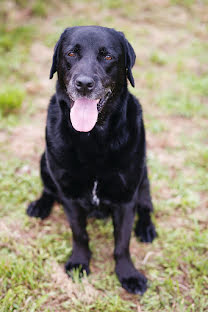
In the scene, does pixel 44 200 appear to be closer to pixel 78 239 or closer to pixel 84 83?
pixel 78 239

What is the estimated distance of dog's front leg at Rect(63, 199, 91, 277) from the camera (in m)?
2.20

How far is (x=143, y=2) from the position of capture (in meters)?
7.18

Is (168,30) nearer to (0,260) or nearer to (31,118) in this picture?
(31,118)

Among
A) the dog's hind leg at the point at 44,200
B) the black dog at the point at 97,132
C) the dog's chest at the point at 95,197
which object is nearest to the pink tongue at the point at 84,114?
the black dog at the point at 97,132

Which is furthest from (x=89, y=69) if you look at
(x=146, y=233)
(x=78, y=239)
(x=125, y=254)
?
(x=146, y=233)

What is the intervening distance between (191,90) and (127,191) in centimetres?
308

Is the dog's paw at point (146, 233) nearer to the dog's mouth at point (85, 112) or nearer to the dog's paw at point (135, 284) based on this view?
the dog's paw at point (135, 284)

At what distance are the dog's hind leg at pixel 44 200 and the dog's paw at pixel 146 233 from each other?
30.7 inches

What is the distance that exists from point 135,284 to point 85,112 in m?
1.26

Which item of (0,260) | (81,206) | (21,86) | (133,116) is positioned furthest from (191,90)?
(0,260)

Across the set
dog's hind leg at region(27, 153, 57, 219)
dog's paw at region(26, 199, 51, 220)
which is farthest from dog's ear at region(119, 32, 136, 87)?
dog's paw at region(26, 199, 51, 220)

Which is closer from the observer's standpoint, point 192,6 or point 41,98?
point 41,98

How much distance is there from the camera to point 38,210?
8.70 feet

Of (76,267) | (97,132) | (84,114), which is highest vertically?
(84,114)
